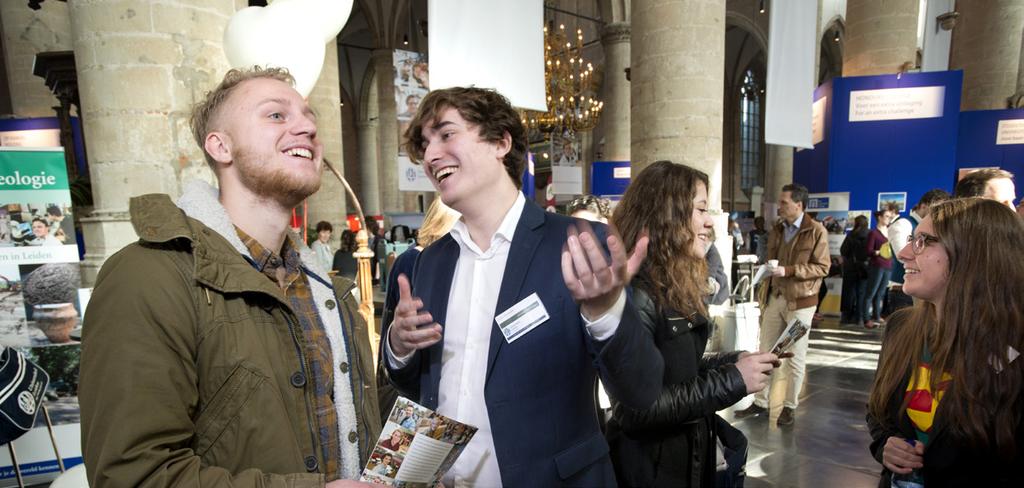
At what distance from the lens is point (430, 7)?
445cm

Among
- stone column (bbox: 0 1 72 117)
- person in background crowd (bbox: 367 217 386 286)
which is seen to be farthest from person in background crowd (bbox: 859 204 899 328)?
stone column (bbox: 0 1 72 117)

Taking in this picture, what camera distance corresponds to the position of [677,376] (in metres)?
1.76

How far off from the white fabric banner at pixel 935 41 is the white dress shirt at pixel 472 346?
10.8m

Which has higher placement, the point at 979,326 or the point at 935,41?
the point at 935,41

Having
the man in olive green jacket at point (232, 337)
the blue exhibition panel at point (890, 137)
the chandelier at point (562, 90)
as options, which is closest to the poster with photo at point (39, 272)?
the man in olive green jacket at point (232, 337)

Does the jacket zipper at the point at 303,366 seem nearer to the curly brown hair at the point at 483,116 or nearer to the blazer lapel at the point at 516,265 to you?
the blazer lapel at the point at 516,265

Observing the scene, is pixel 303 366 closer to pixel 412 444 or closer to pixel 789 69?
pixel 412 444

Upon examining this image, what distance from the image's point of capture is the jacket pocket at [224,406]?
106 centimetres

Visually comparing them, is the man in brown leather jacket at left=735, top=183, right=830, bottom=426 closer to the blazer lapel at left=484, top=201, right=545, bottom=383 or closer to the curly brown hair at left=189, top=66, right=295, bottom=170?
the blazer lapel at left=484, top=201, right=545, bottom=383

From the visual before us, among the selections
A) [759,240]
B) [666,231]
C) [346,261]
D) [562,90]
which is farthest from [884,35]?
[346,261]

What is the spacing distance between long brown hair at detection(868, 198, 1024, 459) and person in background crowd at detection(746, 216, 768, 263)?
11638 millimetres

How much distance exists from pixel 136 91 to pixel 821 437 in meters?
5.22

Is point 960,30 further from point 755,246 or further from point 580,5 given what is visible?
point 580,5

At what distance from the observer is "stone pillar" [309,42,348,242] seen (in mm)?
8430
